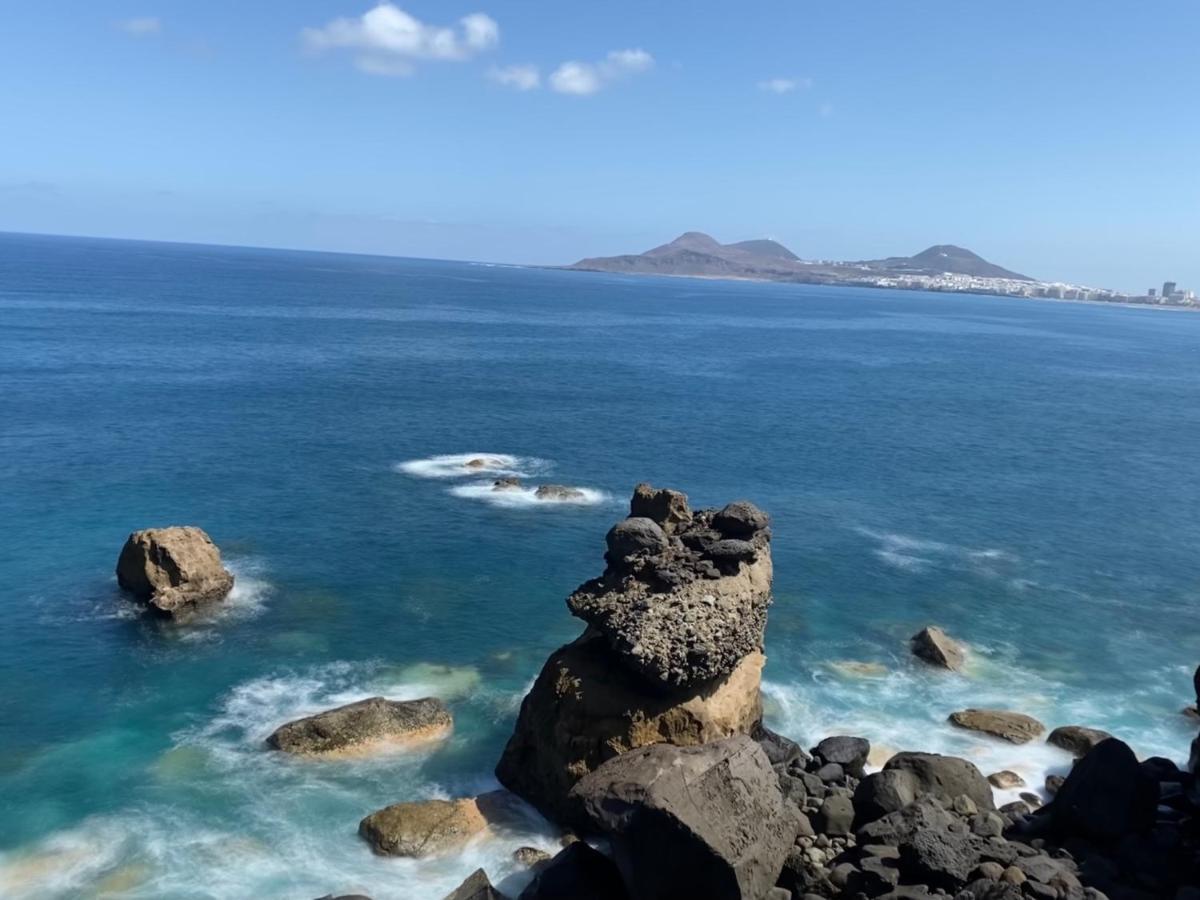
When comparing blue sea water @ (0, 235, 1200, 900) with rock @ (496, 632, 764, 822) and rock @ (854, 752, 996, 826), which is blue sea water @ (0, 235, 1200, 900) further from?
rock @ (854, 752, 996, 826)

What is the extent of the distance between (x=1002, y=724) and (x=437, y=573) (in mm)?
29166

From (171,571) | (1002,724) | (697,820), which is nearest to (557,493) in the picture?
(171,571)

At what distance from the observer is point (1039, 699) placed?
40688 millimetres

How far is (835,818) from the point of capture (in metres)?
27.7

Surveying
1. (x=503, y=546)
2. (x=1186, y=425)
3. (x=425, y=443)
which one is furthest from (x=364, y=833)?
(x=1186, y=425)

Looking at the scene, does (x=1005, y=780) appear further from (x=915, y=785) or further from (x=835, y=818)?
(x=835, y=818)

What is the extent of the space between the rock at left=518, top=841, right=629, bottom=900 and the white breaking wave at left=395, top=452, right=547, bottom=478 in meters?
46.4

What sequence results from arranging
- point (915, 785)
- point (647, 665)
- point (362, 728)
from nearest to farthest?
1. point (915, 785)
2. point (647, 665)
3. point (362, 728)

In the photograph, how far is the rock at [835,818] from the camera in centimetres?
2750

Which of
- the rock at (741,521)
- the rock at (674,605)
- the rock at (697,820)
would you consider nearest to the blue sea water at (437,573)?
the rock at (697,820)

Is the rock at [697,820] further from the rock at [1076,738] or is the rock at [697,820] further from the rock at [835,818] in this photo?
the rock at [1076,738]

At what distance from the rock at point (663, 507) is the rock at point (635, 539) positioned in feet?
29.8

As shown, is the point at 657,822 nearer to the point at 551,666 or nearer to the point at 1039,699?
the point at 551,666

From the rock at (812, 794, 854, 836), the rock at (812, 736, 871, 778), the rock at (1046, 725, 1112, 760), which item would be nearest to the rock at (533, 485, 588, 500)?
the rock at (812, 736, 871, 778)
